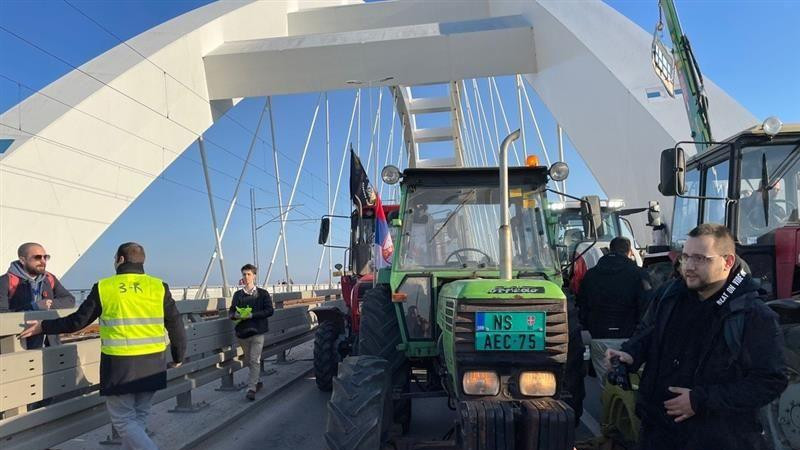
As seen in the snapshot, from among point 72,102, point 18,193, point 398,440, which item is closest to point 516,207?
point 398,440

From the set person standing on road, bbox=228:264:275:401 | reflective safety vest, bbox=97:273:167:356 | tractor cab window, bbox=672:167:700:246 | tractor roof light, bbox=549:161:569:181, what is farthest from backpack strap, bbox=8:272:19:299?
tractor cab window, bbox=672:167:700:246

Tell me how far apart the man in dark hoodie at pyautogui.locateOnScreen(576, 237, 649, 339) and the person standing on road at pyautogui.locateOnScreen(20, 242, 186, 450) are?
14.4 feet

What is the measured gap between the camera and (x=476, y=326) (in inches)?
136

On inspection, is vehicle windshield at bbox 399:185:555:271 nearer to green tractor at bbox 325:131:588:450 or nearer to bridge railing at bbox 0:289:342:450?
green tractor at bbox 325:131:588:450

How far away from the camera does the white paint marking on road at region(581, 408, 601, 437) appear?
17.0 feet

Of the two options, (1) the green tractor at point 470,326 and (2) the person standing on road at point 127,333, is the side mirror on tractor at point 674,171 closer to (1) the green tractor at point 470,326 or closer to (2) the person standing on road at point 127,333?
(1) the green tractor at point 470,326

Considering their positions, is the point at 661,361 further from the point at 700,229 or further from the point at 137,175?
the point at 137,175

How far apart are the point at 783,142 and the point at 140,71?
41.4ft

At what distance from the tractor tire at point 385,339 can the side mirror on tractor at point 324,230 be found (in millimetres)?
3483

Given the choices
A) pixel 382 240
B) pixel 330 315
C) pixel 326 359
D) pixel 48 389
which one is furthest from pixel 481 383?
pixel 330 315

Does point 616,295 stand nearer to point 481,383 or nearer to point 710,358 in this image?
point 481,383

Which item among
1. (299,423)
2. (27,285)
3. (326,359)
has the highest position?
(27,285)

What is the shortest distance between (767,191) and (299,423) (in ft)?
16.3

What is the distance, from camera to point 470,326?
3475mm
